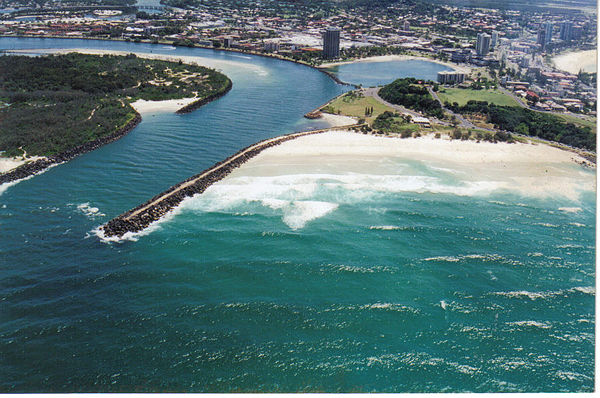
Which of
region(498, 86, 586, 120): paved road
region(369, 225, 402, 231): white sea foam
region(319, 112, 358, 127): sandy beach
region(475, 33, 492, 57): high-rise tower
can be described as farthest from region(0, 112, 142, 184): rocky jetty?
region(475, 33, 492, 57): high-rise tower

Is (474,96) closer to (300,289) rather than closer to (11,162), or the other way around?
(300,289)

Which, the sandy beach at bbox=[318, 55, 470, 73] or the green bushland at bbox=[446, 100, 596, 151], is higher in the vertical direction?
the sandy beach at bbox=[318, 55, 470, 73]

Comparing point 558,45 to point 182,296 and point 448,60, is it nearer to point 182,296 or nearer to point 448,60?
point 448,60

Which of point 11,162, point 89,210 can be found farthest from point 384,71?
point 89,210

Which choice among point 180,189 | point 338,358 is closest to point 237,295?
point 338,358

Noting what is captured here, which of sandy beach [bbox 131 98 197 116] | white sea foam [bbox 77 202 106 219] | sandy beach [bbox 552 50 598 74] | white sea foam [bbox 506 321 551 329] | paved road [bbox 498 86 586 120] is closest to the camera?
white sea foam [bbox 506 321 551 329]

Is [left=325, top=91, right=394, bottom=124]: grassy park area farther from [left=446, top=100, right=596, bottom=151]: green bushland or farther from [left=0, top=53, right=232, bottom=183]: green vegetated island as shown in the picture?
[left=0, top=53, right=232, bottom=183]: green vegetated island
